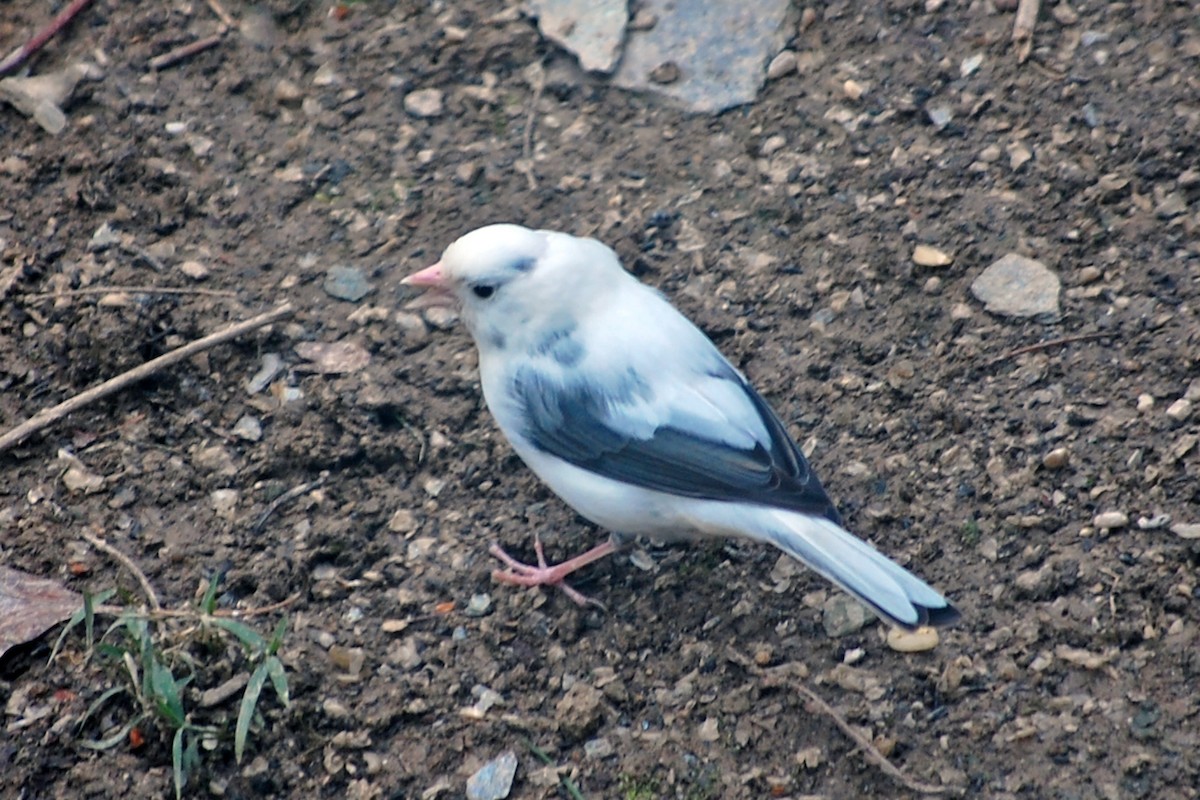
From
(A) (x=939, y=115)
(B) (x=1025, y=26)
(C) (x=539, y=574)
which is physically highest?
(B) (x=1025, y=26)

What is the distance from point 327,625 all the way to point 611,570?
106 centimetres

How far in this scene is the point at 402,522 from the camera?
15.8 feet

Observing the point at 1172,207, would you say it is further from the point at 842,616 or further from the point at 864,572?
the point at 864,572

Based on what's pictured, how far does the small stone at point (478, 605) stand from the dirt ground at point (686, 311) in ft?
0.13

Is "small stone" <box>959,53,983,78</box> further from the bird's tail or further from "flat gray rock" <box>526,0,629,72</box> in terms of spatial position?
the bird's tail

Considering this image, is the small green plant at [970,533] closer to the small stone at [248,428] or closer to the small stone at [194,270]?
the small stone at [248,428]

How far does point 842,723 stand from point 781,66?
3290mm

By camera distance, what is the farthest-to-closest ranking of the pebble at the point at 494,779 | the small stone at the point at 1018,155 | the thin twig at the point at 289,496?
1. the small stone at the point at 1018,155
2. the thin twig at the point at 289,496
3. the pebble at the point at 494,779

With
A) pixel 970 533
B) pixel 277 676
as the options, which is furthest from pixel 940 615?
pixel 277 676

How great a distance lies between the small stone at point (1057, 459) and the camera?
477 cm

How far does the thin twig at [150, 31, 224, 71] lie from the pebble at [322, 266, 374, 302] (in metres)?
1.47

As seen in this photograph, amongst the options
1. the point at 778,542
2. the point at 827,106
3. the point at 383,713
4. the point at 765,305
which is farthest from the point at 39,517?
the point at 827,106

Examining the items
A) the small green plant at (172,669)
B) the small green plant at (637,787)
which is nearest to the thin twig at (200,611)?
the small green plant at (172,669)

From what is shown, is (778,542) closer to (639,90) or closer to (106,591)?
(106,591)
